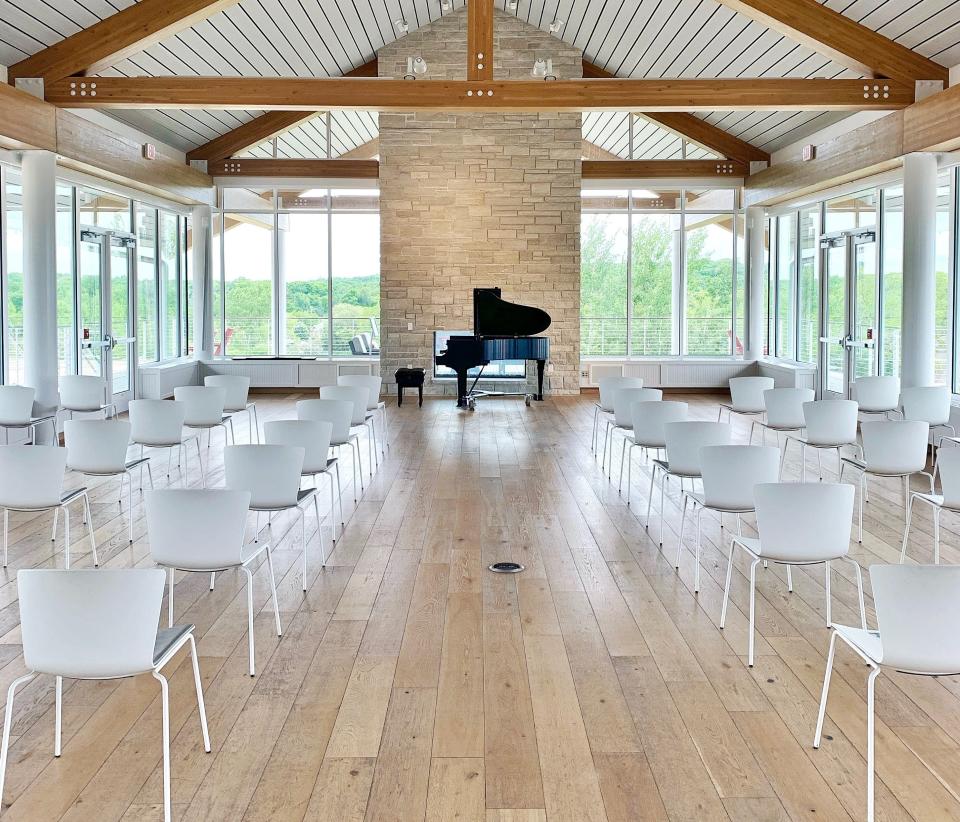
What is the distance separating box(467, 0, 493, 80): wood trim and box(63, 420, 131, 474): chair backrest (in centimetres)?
523

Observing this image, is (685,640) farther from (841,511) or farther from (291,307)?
(291,307)

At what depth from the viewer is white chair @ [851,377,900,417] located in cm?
908

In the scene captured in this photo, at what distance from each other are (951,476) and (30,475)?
4798 millimetres

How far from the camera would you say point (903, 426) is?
20.8 ft

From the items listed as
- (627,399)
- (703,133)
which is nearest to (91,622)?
(627,399)

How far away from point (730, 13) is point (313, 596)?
877 cm

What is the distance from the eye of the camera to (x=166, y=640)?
10.5 ft

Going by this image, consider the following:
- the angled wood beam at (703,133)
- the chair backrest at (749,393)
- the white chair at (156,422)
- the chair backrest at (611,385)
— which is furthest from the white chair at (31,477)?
the angled wood beam at (703,133)

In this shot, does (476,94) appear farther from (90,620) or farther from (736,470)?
(90,620)

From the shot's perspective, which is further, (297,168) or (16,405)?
(297,168)

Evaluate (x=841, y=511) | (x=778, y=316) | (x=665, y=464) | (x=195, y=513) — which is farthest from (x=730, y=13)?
(x=195, y=513)

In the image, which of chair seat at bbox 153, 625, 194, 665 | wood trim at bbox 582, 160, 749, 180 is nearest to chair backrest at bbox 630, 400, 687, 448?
chair seat at bbox 153, 625, 194, 665

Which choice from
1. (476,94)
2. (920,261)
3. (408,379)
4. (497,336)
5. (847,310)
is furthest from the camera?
(408,379)

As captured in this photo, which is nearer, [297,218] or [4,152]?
[4,152]
